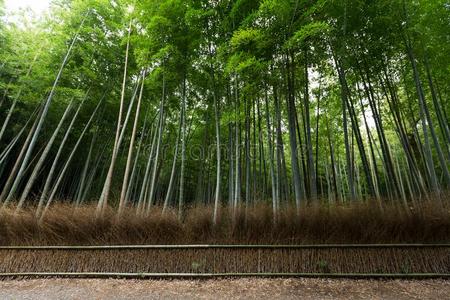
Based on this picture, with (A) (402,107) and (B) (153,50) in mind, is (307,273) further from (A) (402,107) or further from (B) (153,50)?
(A) (402,107)

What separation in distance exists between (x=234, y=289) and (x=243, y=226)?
78cm

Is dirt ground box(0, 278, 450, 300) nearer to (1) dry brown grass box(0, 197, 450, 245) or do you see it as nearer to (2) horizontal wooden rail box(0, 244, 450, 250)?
(2) horizontal wooden rail box(0, 244, 450, 250)

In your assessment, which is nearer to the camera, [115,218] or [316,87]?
[115,218]

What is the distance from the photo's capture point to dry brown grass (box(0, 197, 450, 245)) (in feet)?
9.96

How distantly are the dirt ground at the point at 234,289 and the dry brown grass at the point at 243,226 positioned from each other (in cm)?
49

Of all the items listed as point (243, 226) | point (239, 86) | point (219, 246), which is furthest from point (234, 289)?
point (239, 86)

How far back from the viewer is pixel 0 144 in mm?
7617

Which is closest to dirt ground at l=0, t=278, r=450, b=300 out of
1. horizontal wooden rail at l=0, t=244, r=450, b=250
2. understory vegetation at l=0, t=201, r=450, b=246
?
horizontal wooden rail at l=0, t=244, r=450, b=250

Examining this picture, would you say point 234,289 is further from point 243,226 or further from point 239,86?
point 239,86

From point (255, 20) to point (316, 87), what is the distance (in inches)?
122

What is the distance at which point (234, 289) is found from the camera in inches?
106

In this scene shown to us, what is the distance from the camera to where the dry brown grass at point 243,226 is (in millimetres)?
3035

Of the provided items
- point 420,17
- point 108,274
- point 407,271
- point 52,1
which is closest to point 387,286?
point 407,271

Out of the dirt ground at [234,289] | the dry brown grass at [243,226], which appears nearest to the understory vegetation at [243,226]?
the dry brown grass at [243,226]
